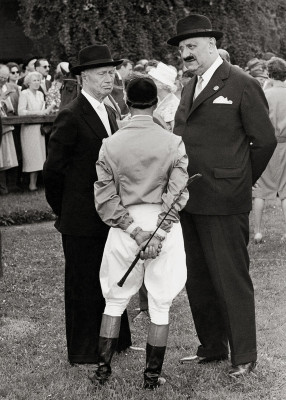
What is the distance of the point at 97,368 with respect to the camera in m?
5.65

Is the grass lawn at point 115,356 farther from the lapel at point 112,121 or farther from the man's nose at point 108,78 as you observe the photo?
the man's nose at point 108,78

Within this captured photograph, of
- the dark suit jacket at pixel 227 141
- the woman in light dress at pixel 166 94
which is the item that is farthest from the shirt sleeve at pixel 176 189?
the woman in light dress at pixel 166 94

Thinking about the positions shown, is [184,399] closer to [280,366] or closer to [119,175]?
[280,366]

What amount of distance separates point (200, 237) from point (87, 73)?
1343 mm

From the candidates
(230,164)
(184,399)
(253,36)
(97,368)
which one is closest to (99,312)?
(97,368)

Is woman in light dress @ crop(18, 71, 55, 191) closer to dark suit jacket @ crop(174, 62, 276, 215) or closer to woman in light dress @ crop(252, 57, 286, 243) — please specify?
woman in light dress @ crop(252, 57, 286, 243)

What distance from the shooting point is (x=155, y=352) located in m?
5.48

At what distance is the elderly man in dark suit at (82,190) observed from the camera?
5902 mm

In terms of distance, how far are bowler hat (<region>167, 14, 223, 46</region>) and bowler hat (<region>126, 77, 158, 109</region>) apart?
0.47m

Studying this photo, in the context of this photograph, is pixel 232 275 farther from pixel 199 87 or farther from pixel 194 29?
pixel 194 29

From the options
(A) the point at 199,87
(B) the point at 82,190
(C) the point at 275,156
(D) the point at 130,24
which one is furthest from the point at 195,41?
(D) the point at 130,24

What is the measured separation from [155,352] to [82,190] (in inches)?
48.0

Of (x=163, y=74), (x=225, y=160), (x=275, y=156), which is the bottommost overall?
(x=275, y=156)

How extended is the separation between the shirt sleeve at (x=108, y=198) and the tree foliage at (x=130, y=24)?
1592 cm
